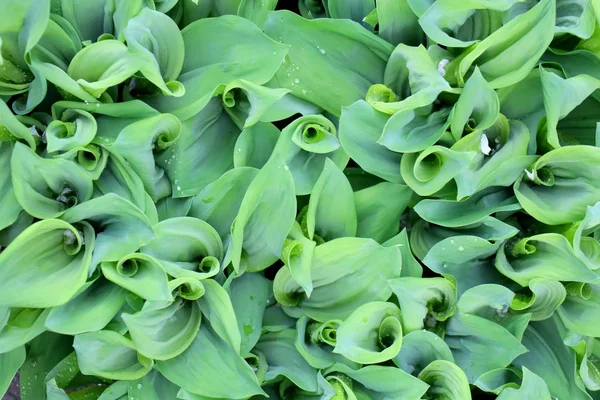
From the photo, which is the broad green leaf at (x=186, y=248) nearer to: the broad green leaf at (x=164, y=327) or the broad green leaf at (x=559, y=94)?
the broad green leaf at (x=164, y=327)

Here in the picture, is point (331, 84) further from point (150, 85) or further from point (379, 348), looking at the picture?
point (379, 348)

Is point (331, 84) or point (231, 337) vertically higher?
point (331, 84)

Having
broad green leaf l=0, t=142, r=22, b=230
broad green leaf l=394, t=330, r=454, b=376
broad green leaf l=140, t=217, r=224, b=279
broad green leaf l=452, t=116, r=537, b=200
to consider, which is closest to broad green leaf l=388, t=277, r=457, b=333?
broad green leaf l=394, t=330, r=454, b=376

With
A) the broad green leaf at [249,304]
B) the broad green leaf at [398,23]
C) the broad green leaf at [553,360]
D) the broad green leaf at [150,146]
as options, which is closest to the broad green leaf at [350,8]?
the broad green leaf at [398,23]

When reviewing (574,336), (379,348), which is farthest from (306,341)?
(574,336)

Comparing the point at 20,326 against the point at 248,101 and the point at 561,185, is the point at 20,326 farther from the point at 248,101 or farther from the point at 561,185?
the point at 561,185

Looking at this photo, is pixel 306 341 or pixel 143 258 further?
pixel 306 341

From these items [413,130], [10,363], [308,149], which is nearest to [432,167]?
[413,130]
